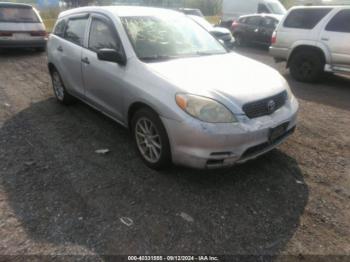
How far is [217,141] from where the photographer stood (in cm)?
298

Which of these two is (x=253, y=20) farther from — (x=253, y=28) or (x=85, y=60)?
(x=85, y=60)

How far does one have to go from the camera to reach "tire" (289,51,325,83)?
7.66m

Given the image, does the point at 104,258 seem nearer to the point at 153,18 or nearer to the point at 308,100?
the point at 153,18

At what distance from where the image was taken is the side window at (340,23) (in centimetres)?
715

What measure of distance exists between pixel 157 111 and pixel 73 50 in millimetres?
2373

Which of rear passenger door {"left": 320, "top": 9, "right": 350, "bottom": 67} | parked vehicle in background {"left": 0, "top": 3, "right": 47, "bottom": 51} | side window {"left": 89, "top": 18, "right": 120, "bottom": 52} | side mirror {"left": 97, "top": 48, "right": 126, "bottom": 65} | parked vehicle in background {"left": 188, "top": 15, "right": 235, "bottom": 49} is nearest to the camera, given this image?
side mirror {"left": 97, "top": 48, "right": 126, "bottom": 65}

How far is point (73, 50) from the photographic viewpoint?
15.9 feet

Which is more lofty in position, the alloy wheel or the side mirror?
the side mirror

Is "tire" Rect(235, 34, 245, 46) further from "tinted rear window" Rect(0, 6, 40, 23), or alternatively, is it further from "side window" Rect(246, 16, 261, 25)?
"tinted rear window" Rect(0, 6, 40, 23)

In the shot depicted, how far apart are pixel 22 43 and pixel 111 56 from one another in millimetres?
8416

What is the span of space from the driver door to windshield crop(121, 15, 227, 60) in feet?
0.84

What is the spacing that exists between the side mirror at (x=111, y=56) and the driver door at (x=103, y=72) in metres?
0.09

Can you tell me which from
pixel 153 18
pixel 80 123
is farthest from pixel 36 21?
pixel 153 18

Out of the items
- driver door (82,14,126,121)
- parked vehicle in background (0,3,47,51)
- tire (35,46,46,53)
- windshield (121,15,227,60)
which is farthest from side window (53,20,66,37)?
tire (35,46,46,53)
